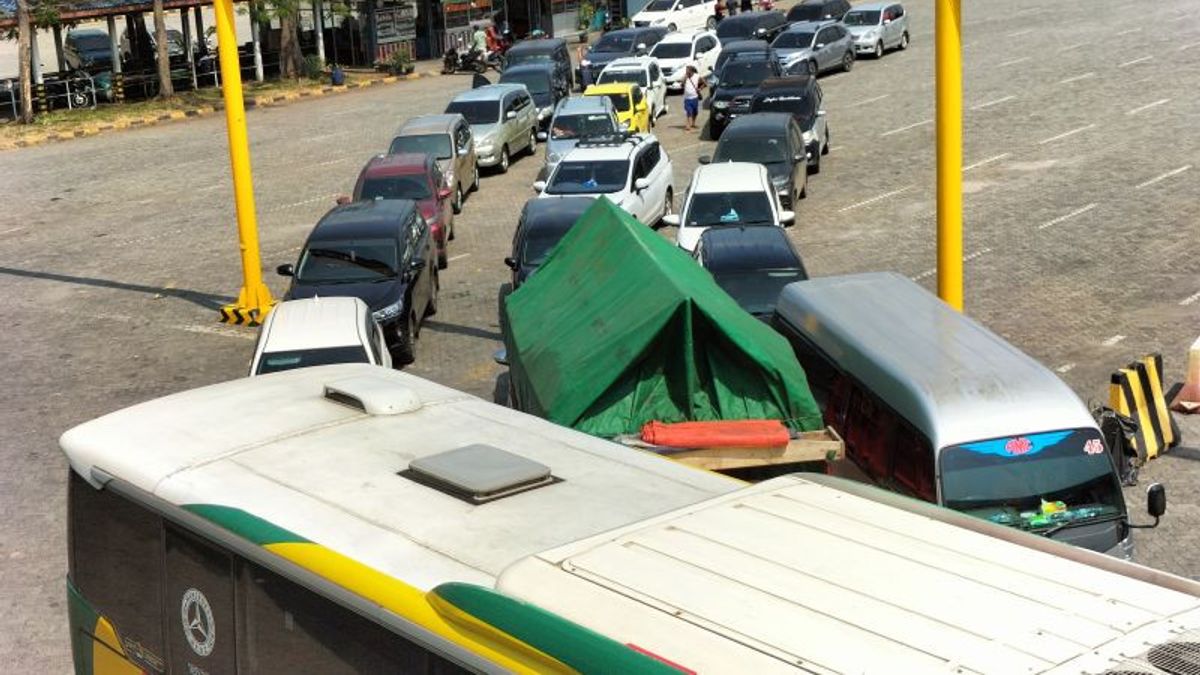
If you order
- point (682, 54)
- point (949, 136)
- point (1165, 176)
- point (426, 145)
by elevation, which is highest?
point (949, 136)

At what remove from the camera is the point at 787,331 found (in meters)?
15.0

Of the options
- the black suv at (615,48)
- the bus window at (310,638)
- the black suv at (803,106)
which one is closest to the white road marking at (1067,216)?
the black suv at (803,106)

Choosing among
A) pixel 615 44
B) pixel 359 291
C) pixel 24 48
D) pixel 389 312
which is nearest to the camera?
pixel 389 312

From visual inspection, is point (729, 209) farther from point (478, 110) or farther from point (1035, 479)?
point (478, 110)

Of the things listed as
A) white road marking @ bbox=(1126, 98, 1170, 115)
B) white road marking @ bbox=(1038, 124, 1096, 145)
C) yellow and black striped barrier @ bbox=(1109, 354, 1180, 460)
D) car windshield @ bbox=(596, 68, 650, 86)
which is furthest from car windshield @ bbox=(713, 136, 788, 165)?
yellow and black striped barrier @ bbox=(1109, 354, 1180, 460)

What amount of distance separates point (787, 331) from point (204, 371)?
7.89 meters

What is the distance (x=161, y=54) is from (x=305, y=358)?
28.1 metres

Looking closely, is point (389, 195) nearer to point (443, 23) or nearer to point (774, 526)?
point (774, 526)

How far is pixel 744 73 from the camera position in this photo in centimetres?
3547

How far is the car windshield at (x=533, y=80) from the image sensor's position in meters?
37.2

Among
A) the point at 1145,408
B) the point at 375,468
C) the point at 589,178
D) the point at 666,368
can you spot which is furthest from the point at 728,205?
the point at 375,468

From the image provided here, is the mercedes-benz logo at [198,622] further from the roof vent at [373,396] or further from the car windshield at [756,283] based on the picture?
the car windshield at [756,283]

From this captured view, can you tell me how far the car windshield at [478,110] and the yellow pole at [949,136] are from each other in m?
19.7

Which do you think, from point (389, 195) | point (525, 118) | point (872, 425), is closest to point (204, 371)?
point (389, 195)
